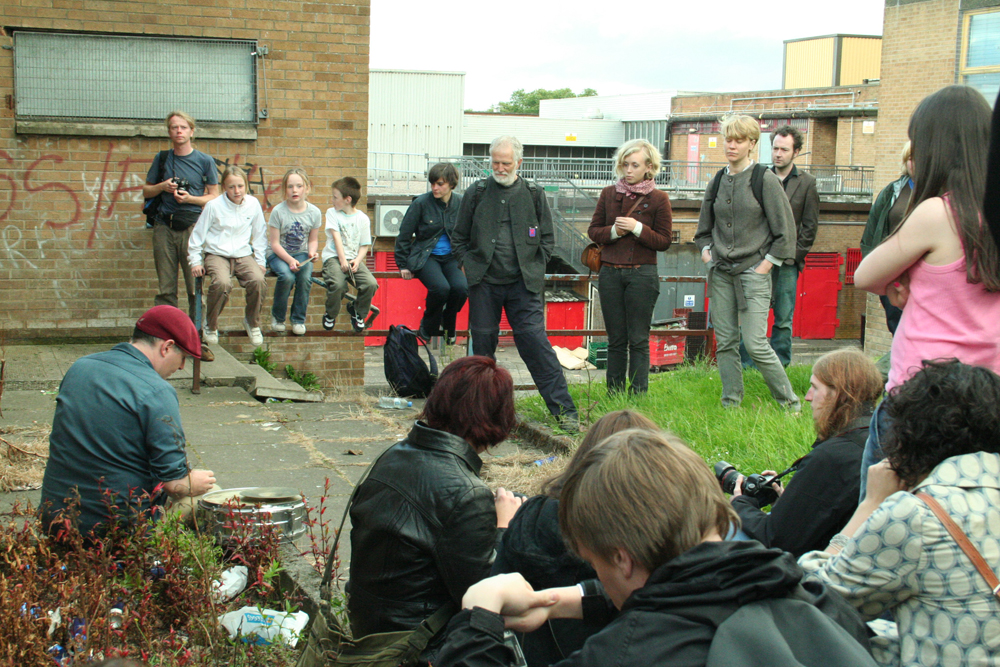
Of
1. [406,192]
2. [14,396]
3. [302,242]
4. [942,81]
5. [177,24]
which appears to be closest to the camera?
[14,396]

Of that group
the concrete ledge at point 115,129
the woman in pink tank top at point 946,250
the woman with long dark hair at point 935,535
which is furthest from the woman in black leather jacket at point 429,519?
the concrete ledge at point 115,129

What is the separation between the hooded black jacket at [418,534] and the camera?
2814 millimetres

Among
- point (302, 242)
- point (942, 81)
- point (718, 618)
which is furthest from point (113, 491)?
point (942, 81)

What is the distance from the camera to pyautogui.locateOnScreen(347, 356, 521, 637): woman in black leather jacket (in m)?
2.81

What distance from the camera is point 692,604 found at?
1680 mm

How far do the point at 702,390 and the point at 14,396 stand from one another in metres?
5.68

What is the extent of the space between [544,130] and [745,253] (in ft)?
163

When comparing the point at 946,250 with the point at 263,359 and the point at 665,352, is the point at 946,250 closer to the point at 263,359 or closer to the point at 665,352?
the point at 263,359

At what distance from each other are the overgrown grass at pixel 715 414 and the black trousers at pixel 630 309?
34 centimetres

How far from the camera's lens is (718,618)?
1.66 m

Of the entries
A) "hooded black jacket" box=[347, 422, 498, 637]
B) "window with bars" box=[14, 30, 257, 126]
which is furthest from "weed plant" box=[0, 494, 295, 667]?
"window with bars" box=[14, 30, 257, 126]

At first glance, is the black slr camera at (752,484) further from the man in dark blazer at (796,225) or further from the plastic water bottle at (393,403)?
the plastic water bottle at (393,403)

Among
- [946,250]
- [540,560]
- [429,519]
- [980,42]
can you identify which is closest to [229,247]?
[429,519]

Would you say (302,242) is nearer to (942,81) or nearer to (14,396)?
(14,396)
